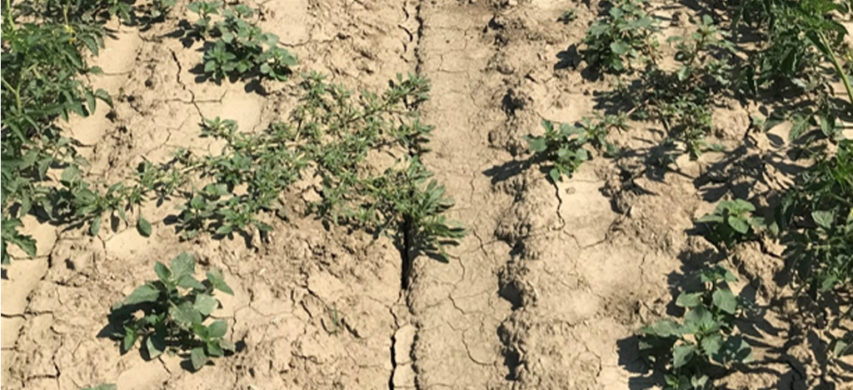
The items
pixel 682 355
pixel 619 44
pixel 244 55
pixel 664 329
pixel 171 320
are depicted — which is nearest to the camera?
pixel 682 355

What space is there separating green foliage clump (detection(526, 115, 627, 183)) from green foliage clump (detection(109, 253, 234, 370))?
1521mm

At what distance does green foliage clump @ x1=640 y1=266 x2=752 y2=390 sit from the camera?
368 cm

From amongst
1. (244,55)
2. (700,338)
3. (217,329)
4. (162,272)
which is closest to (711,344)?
(700,338)

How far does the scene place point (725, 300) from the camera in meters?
3.84

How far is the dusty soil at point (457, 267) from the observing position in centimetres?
394

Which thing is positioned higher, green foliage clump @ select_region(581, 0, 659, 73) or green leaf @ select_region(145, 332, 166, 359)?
green foliage clump @ select_region(581, 0, 659, 73)

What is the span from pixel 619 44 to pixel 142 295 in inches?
101

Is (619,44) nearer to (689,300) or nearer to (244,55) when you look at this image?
(689,300)

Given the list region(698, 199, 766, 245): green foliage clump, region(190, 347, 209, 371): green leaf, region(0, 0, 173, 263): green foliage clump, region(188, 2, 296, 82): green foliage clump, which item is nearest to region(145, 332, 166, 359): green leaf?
region(190, 347, 209, 371): green leaf

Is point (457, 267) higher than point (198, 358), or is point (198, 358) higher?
point (457, 267)

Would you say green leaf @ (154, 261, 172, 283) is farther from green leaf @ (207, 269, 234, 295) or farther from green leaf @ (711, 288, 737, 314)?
green leaf @ (711, 288, 737, 314)

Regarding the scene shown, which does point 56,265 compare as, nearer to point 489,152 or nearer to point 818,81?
point 489,152

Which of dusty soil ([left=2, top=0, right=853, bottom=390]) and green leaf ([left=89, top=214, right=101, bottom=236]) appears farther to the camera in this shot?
green leaf ([left=89, top=214, right=101, bottom=236])

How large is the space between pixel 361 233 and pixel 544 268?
79 centimetres
